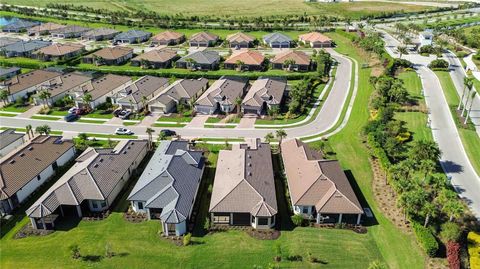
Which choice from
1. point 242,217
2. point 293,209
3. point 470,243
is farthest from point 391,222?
point 242,217

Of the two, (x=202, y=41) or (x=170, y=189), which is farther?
(x=202, y=41)

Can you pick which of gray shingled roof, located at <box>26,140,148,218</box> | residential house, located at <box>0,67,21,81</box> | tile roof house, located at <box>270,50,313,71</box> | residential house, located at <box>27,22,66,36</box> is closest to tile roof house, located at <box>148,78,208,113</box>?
gray shingled roof, located at <box>26,140,148,218</box>

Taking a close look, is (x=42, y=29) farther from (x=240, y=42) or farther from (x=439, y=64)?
(x=439, y=64)

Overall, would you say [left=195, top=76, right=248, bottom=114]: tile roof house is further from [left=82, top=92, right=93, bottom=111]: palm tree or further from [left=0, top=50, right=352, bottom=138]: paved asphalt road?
[left=82, top=92, right=93, bottom=111]: palm tree

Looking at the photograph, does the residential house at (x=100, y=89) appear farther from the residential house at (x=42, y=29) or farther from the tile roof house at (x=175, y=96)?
the residential house at (x=42, y=29)

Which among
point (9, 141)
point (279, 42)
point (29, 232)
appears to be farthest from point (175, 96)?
point (279, 42)

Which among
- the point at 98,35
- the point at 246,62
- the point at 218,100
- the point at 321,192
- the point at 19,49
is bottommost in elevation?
the point at 321,192

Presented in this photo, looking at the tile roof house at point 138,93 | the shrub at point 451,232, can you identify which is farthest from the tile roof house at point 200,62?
the shrub at point 451,232
